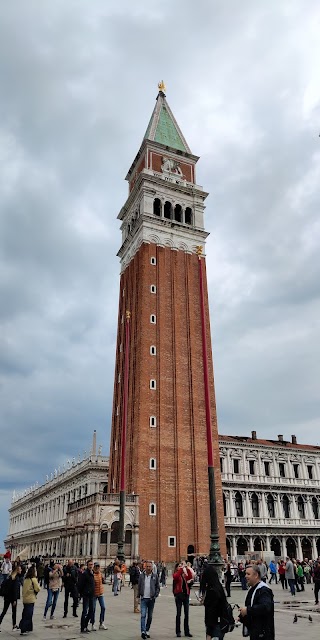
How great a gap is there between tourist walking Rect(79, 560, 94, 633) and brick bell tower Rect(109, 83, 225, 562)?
2723 centimetres

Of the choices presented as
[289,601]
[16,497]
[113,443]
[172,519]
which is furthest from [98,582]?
[16,497]

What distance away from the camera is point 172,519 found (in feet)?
140

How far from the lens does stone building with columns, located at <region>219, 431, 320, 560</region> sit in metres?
57.9

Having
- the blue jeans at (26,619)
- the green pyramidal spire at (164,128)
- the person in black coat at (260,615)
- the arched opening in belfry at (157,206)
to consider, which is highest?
the green pyramidal spire at (164,128)

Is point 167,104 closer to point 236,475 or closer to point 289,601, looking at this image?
point 236,475

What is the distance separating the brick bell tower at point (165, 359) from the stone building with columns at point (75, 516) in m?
2.26

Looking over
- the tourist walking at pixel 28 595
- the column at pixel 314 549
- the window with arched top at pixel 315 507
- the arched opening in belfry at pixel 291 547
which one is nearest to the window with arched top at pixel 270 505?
the arched opening in belfry at pixel 291 547

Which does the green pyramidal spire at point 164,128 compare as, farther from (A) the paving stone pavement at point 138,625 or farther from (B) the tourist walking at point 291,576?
(A) the paving stone pavement at point 138,625

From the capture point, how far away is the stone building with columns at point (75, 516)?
3906 cm

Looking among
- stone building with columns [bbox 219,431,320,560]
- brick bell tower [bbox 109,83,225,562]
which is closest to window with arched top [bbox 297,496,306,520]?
stone building with columns [bbox 219,431,320,560]

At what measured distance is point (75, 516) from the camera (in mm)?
45938

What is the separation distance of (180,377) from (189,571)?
115ft

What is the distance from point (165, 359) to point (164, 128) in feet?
111

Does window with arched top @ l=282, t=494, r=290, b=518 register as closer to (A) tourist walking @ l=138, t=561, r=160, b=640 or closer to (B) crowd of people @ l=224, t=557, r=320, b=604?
(B) crowd of people @ l=224, t=557, r=320, b=604
